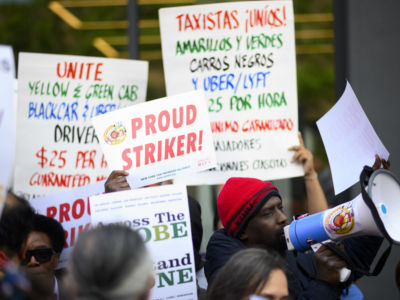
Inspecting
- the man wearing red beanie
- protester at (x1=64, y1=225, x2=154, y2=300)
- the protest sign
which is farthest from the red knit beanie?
protester at (x1=64, y1=225, x2=154, y2=300)

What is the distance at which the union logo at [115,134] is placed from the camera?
3.30 m

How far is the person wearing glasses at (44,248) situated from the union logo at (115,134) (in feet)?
1.62

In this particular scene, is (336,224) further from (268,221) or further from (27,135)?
(27,135)

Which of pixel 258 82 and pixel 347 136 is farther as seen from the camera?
pixel 258 82

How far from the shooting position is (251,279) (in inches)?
90.9

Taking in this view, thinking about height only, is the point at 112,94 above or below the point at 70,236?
above

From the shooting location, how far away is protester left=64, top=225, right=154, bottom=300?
171 centimetres

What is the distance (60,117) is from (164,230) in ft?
4.78

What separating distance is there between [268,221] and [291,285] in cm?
30

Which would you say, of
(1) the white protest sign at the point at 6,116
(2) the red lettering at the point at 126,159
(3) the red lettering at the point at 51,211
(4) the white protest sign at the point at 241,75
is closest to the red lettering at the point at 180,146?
(2) the red lettering at the point at 126,159

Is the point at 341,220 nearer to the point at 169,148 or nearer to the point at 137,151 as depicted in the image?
the point at 169,148

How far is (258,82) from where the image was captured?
4.09 m

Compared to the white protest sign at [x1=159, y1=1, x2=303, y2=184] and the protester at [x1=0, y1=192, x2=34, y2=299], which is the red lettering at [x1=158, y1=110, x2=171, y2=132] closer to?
the white protest sign at [x1=159, y1=1, x2=303, y2=184]

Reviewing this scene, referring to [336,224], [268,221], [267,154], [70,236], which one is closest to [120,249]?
[336,224]
